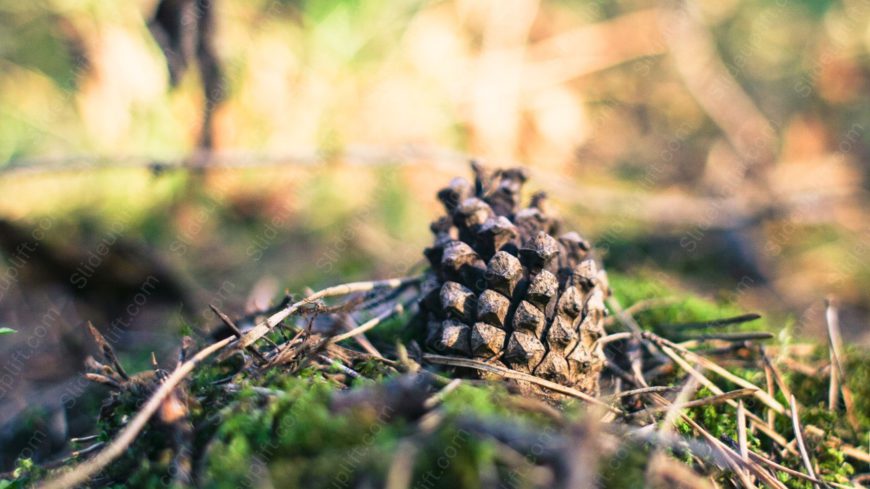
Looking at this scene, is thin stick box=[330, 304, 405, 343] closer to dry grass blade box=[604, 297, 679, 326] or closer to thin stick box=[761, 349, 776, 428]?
dry grass blade box=[604, 297, 679, 326]

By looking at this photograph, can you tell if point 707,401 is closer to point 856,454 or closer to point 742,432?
point 742,432

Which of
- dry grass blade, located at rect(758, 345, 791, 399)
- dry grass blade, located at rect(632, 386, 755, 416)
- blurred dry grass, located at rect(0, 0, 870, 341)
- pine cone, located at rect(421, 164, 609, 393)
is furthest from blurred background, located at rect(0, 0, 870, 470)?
pine cone, located at rect(421, 164, 609, 393)

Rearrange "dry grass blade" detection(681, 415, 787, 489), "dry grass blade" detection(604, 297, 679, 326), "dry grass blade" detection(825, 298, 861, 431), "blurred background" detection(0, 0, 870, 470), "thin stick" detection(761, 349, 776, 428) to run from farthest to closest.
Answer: "blurred background" detection(0, 0, 870, 470), "dry grass blade" detection(604, 297, 679, 326), "dry grass blade" detection(825, 298, 861, 431), "thin stick" detection(761, 349, 776, 428), "dry grass blade" detection(681, 415, 787, 489)

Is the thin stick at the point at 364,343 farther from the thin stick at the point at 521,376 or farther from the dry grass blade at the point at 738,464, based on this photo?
the dry grass blade at the point at 738,464

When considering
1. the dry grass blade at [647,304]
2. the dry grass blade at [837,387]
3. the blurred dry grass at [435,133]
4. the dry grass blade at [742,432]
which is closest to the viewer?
the dry grass blade at [742,432]

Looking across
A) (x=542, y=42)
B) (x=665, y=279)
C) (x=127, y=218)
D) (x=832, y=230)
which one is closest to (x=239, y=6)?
(x=127, y=218)

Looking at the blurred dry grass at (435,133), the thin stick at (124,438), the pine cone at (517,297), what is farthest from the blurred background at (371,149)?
the pine cone at (517,297)

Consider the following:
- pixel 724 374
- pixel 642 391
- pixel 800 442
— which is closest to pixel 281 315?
pixel 642 391
